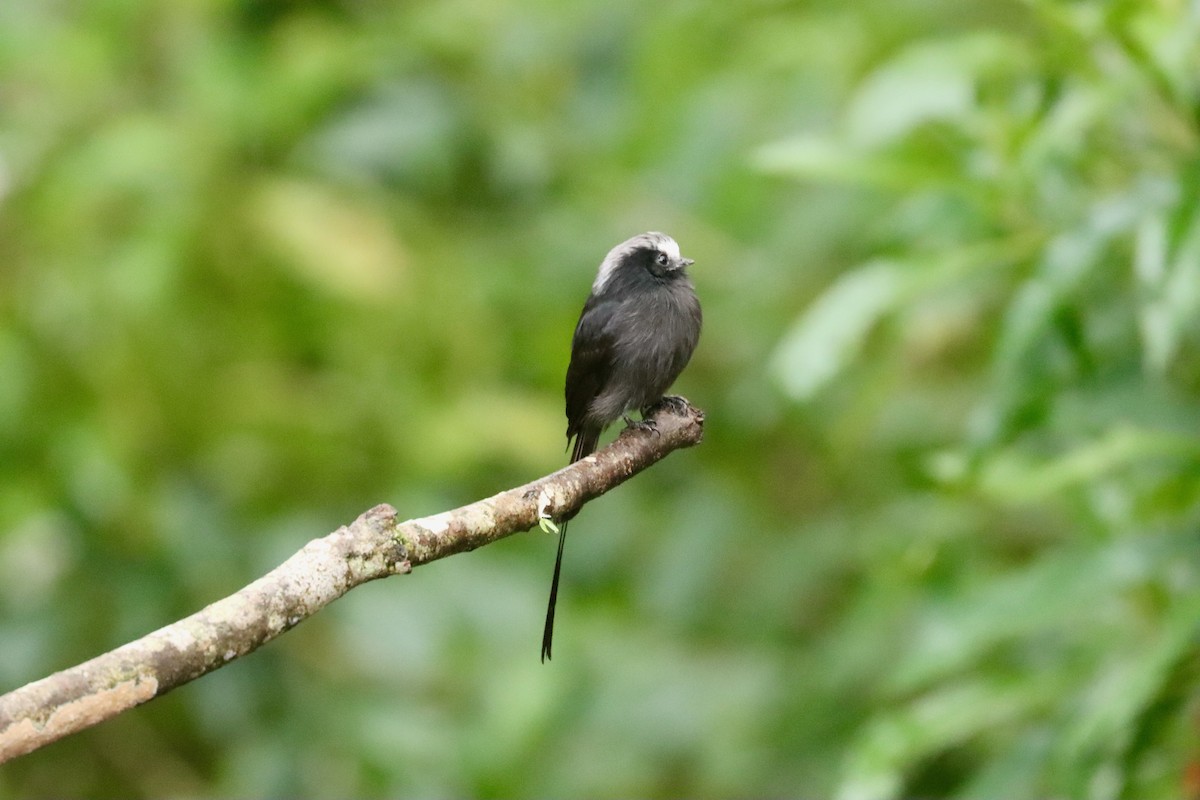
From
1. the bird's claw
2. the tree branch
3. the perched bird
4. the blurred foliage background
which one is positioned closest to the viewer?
the tree branch

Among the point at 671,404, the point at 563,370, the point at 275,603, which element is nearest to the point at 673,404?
the point at 671,404

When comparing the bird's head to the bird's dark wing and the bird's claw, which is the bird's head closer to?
the bird's dark wing

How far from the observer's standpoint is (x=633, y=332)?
319 centimetres

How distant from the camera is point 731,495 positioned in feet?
19.3

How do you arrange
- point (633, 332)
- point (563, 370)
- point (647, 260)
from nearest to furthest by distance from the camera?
1. point (633, 332)
2. point (647, 260)
3. point (563, 370)

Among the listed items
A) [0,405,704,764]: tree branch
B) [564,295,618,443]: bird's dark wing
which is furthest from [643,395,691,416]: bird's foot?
[0,405,704,764]: tree branch

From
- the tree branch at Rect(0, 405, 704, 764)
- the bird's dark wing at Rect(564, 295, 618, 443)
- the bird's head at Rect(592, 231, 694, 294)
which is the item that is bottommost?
the tree branch at Rect(0, 405, 704, 764)

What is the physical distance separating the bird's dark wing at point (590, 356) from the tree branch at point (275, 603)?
1.01 metres

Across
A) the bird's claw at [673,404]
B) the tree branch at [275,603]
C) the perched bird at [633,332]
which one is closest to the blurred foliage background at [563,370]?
the bird's claw at [673,404]

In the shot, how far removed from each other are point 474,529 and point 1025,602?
1.81 metres

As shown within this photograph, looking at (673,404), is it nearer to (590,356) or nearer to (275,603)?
(590,356)

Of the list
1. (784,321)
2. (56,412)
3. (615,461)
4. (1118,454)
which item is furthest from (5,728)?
(784,321)

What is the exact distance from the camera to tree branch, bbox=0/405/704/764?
55.9 inches

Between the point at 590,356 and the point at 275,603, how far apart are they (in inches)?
68.8
